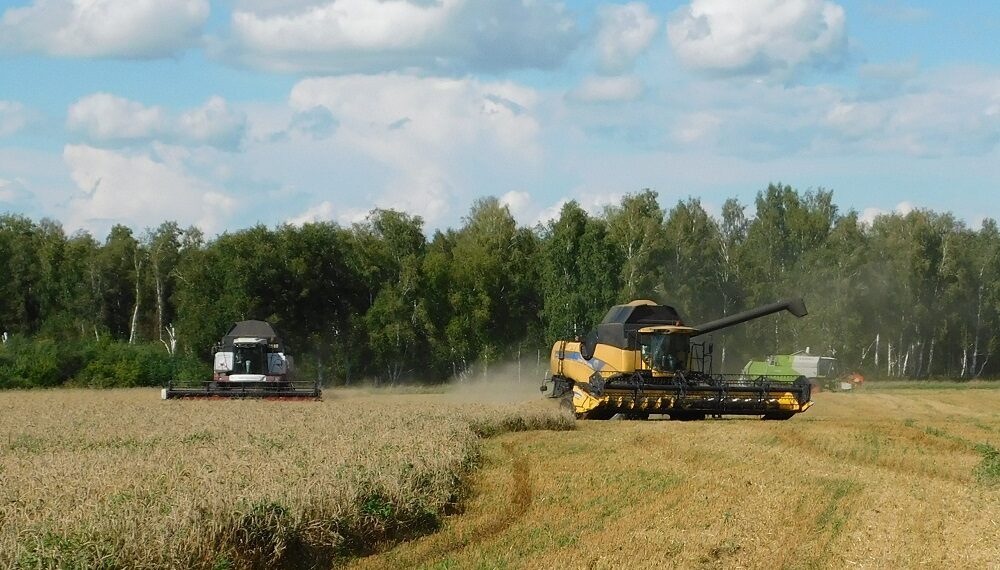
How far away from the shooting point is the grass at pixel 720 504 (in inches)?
440

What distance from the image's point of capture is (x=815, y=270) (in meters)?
64.0

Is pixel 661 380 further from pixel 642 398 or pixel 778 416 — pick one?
pixel 778 416

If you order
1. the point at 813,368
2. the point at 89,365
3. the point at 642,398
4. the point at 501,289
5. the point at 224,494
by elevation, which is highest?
the point at 501,289

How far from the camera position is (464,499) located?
1483 centimetres

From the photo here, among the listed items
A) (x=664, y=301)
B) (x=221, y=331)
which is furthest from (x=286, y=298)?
(x=664, y=301)

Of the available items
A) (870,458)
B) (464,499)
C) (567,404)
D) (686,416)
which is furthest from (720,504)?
(567,404)

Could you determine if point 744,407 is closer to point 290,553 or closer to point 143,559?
point 290,553

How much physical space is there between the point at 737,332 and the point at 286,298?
25.8m

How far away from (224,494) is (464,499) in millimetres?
4759

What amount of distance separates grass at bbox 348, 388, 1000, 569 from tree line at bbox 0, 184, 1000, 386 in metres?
36.8

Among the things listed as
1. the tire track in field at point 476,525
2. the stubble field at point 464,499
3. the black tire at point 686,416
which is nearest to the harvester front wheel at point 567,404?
the black tire at point 686,416

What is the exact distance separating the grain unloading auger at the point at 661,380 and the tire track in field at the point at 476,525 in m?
10.9

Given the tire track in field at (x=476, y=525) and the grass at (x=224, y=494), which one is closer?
the grass at (x=224, y=494)

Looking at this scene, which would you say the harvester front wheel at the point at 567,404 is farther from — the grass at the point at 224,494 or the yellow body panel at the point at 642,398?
the grass at the point at 224,494
